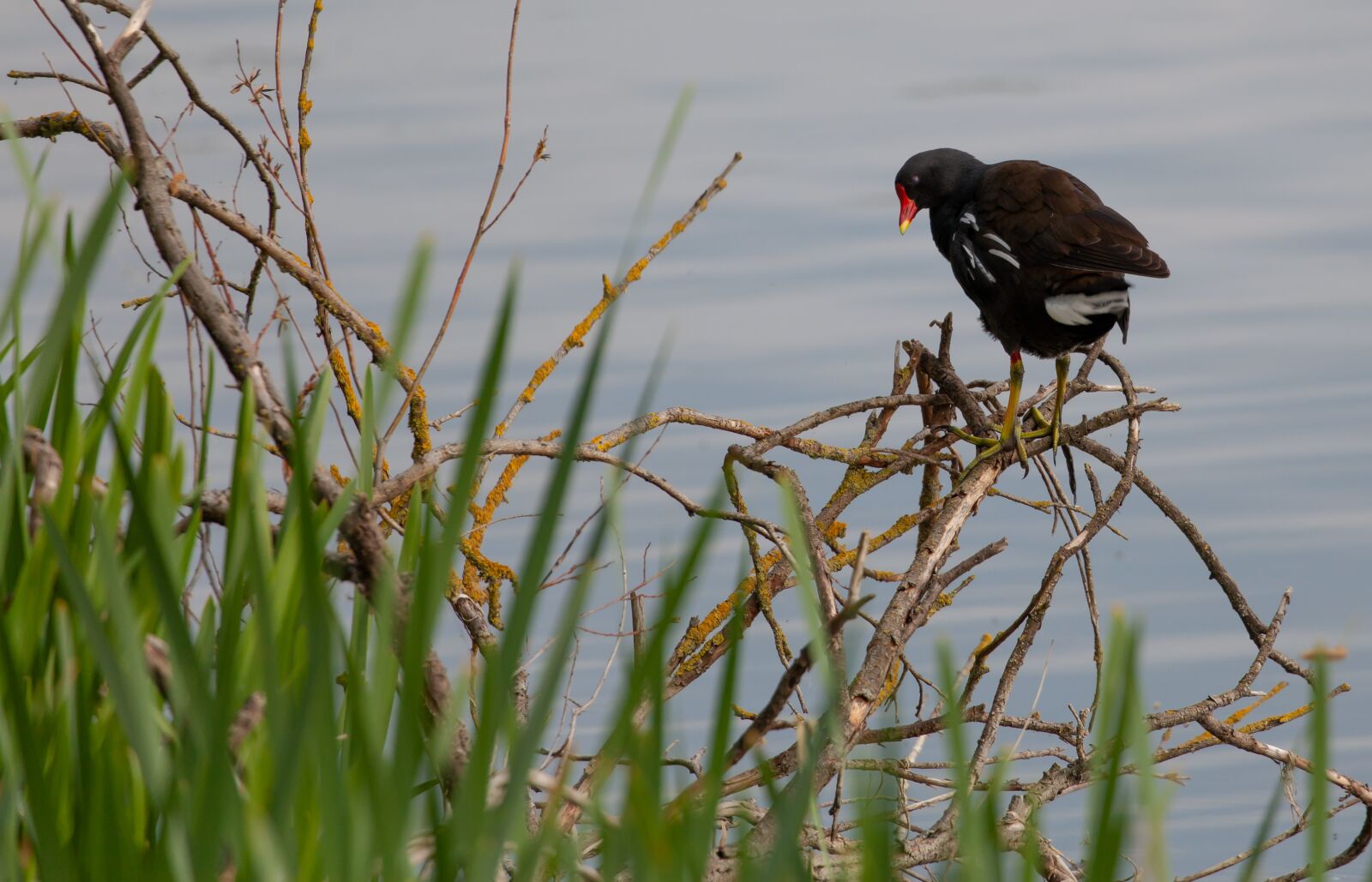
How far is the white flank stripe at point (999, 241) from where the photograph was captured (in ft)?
Result: 12.8

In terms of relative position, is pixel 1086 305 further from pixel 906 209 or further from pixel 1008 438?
pixel 906 209

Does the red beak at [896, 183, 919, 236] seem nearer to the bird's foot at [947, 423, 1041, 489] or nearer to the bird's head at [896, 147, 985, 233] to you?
the bird's head at [896, 147, 985, 233]

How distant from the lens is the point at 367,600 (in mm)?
1230

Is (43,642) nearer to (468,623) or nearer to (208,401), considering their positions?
(208,401)

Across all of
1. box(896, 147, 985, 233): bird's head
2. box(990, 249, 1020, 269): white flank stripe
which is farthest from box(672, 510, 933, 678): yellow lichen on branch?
box(896, 147, 985, 233): bird's head

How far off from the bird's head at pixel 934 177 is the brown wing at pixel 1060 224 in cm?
37

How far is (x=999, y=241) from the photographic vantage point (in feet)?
12.9

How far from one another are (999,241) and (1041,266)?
189 mm

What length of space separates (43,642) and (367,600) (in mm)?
299

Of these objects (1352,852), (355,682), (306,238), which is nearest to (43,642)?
(355,682)

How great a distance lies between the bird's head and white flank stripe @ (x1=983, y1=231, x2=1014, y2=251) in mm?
617

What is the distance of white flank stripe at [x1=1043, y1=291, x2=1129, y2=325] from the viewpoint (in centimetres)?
367

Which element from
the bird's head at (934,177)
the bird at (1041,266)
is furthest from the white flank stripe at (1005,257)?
the bird's head at (934,177)

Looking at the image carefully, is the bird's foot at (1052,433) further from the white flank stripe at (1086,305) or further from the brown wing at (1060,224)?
the brown wing at (1060,224)
